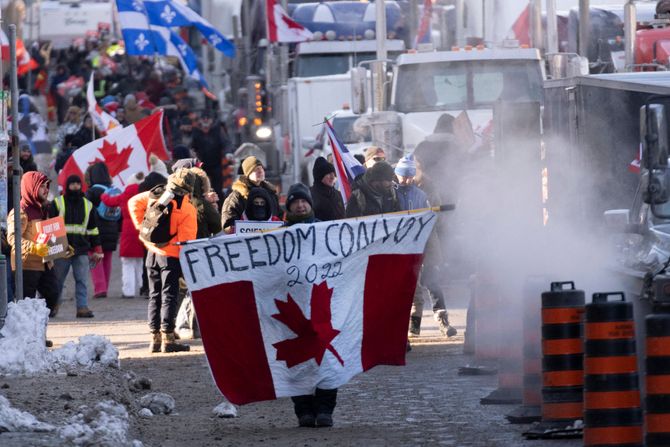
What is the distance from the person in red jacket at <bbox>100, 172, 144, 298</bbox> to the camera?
902 inches

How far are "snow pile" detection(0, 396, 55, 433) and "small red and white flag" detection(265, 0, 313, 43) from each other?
21.4m

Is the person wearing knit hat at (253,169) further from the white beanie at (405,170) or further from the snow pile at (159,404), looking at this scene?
the snow pile at (159,404)

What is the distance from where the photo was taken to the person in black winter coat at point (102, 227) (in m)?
23.4

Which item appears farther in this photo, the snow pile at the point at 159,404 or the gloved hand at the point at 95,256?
the gloved hand at the point at 95,256

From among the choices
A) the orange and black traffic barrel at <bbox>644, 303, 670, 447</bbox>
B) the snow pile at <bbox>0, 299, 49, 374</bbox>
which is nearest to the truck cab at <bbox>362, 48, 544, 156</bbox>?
the snow pile at <bbox>0, 299, 49, 374</bbox>

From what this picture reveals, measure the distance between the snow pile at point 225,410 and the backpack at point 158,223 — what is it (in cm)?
401

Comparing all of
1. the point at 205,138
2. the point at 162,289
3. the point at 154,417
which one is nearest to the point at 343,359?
the point at 154,417

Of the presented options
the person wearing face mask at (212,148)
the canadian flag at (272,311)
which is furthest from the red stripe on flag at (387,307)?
the person wearing face mask at (212,148)

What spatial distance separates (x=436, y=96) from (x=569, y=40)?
7.91 m

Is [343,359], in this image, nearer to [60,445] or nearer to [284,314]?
[284,314]

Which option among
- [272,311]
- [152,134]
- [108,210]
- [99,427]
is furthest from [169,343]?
[152,134]

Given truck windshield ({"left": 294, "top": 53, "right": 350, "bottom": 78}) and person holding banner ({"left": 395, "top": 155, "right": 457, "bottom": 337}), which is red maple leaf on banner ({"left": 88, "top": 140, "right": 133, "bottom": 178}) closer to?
person holding banner ({"left": 395, "top": 155, "right": 457, "bottom": 337})

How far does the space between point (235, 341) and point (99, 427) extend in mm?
1290

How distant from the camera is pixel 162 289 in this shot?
16.2 meters
